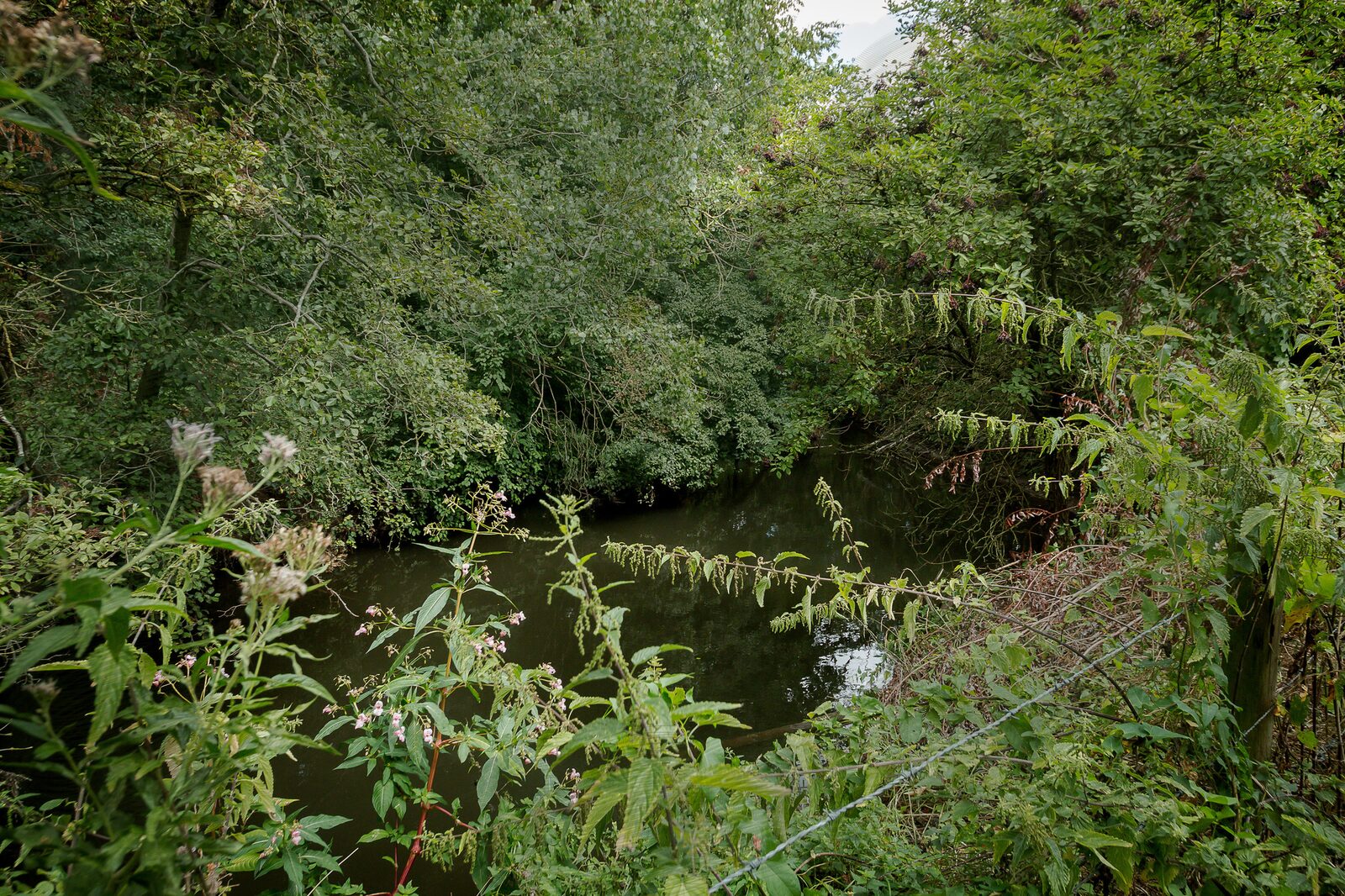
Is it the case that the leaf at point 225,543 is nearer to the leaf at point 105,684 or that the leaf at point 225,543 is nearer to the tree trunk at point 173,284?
the leaf at point 105,684

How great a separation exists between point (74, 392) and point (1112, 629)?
551 centimetres

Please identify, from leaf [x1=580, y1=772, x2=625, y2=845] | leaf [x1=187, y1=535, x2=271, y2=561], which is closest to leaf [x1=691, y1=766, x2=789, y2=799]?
leaf [x1=580, y1=772, x2=625, y2=845]

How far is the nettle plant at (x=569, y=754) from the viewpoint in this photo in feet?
2.97

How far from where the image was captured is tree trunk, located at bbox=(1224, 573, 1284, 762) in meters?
1.42

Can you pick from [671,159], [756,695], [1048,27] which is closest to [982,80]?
[1048,27]

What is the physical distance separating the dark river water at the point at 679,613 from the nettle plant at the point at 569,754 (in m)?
1.69

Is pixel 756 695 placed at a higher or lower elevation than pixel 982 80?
lower

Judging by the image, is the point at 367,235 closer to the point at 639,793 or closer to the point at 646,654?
the point at 646,654

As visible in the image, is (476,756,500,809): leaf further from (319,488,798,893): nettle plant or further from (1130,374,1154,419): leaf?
(1130,374,1154,419): leaf

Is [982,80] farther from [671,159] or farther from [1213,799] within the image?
[1213,799]

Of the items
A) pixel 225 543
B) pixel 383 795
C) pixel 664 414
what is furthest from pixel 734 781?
pixel 664 414

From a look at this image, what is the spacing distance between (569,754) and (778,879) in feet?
1.98

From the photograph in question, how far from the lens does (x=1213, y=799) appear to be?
3.88ft

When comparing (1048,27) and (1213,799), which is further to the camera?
(1048,27)
